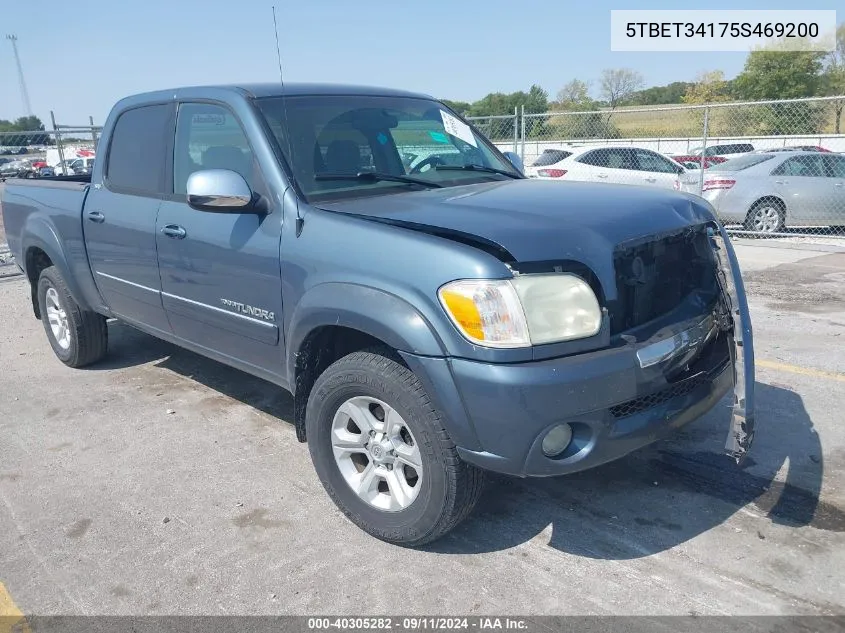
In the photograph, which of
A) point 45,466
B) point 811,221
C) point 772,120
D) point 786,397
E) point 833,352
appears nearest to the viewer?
point 45,466

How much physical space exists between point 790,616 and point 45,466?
370 centimetres

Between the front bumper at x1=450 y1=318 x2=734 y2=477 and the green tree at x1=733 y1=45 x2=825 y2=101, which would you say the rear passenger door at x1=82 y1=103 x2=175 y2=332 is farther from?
the green tree at x1=733 y1=45 x2=825 y2=101

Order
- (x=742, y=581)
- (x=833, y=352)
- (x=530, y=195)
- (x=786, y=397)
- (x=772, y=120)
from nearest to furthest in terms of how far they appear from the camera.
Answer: (x=742, y=581) < (x=530, y=195) < (x=786, y=397) < (x=833, y=352) < (x=772, y=120)

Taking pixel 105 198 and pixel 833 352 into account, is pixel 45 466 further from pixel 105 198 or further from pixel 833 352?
pixel 833 352

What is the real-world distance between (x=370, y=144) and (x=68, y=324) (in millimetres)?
3102

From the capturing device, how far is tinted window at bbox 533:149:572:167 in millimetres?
13969

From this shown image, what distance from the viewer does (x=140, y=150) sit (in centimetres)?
439

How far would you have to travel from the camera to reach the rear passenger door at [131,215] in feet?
13.6

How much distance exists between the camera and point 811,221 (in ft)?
37.1

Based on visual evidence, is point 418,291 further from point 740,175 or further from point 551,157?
point 551,157

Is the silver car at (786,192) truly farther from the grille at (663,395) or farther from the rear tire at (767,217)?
the grille at (663,395)

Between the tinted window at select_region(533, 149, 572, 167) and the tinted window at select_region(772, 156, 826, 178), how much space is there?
391 centimetres

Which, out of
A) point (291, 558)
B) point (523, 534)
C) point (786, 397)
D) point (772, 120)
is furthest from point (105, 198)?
point (772, 120)

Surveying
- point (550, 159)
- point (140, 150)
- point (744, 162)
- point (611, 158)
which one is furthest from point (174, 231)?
point (550, 159)
